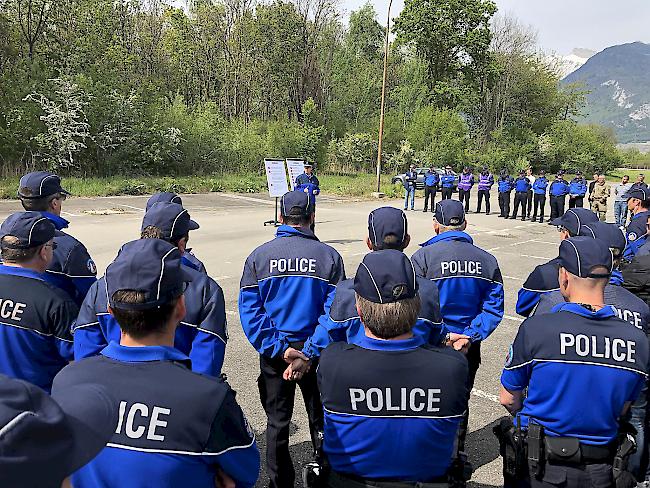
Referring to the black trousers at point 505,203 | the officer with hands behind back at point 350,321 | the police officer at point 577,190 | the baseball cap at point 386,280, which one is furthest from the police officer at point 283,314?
the black trousers at point 505,203

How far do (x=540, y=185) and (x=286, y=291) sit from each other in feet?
58.0

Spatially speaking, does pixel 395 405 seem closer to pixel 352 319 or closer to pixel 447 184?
pixel 352 319

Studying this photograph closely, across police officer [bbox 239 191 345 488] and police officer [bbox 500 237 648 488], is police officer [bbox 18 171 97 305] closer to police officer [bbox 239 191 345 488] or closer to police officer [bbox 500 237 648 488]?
police officer [bbox 239 191 345 488]

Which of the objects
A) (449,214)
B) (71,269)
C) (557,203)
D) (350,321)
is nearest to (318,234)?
(557,203)

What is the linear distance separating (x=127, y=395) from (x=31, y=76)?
28.3 m

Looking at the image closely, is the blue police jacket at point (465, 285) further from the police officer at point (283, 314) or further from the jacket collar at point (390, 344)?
the jacket collar at point (390, 344)

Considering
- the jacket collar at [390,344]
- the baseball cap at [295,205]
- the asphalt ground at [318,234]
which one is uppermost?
the baseball cap at [295,205]

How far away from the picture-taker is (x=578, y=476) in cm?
262

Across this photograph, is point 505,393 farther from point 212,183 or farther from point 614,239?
point 212,183

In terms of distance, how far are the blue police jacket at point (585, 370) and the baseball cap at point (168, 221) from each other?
212 centimetres

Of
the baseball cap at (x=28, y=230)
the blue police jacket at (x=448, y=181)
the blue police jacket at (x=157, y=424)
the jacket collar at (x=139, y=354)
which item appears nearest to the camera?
the blue police jacket at (x=157, y=424)

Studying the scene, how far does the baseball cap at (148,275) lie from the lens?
198cm

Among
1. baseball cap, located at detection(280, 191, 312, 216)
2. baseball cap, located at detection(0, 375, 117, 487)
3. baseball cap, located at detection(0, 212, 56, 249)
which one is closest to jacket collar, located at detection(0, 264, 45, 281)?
baseball cap, located at detection(0, 212, 56, 249)

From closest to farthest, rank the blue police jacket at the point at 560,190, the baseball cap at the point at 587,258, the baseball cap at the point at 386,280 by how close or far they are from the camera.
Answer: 1. the baseball cap at the point at 386,280
2. the baseball cap at the point at 587,258
3. the blue police jacket at the point at 560,190
